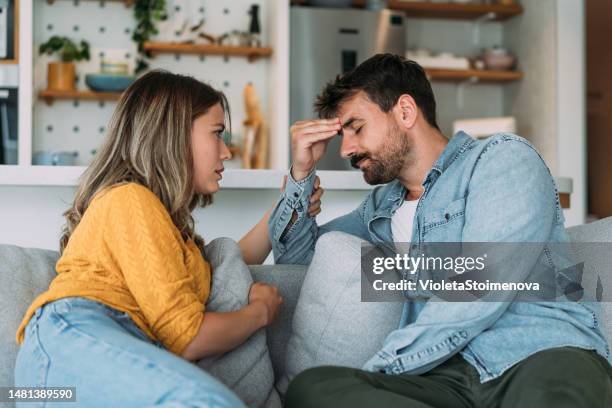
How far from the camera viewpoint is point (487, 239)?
173 centimetres

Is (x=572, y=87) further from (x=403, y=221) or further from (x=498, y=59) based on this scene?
(x=403, y=221)

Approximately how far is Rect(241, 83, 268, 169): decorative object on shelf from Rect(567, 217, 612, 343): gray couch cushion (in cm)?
298

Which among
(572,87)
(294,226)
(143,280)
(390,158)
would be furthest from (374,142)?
(572,87)

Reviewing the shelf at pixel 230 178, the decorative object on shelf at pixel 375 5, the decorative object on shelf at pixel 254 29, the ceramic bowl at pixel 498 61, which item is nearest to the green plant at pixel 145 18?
the decorative object on shelf at pixel 254 29

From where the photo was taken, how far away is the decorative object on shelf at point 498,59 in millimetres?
5516

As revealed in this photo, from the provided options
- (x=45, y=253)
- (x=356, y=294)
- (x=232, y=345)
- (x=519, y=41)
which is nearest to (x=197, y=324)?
(x=232, y=345)

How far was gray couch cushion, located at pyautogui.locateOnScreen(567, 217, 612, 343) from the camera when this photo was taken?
6.18ft

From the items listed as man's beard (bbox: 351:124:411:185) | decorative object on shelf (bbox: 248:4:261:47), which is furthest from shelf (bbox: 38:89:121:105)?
man's beard (bbox: 351:124:411:185)

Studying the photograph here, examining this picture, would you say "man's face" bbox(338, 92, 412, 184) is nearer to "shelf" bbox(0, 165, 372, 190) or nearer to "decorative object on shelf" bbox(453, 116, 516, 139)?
"shelf" bbox(0, 165, 372, 190)

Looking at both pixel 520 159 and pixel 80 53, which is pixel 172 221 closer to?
pixel 520 159

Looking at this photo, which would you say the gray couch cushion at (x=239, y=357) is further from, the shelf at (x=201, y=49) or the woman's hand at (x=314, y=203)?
the shelf at (x=201, y=49)

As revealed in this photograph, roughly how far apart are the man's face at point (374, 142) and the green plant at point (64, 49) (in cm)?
304

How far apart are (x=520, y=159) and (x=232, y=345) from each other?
75 cm

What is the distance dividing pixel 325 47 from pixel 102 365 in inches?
149
